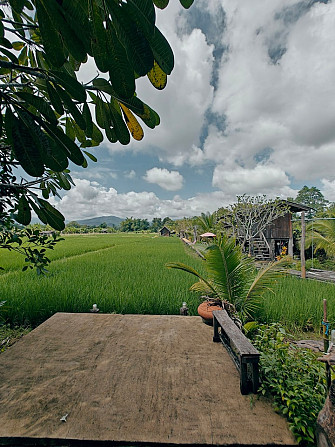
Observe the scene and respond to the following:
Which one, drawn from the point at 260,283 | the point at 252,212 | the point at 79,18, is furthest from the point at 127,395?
the point at 252,212

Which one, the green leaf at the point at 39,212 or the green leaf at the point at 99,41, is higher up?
the green leaf at the point at 99,41

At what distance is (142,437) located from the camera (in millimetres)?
1235

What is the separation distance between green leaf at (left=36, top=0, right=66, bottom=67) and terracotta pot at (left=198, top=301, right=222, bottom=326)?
2791 millimetres

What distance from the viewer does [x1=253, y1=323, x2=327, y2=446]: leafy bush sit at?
130 cm

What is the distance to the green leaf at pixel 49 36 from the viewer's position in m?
0.55

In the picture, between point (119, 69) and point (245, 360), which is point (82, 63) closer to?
point (119, 69)

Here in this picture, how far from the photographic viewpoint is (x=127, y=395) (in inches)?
61.1

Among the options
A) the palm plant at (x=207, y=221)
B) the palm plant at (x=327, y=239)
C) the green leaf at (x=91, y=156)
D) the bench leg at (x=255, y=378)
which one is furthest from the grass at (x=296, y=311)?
the palm plant at (x=207, y=221)

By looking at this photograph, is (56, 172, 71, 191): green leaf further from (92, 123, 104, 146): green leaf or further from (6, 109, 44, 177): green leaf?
(6, 109, 44, 177): green leaf

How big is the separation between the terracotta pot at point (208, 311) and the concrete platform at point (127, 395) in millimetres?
342

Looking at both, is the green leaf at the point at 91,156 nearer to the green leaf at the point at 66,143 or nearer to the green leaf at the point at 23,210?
A: the green leaf at the point at 23,210

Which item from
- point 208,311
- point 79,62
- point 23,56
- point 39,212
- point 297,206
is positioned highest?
point 297,206

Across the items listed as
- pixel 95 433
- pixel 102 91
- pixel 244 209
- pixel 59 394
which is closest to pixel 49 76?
pixel 102 91

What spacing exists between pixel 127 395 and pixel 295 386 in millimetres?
1132
